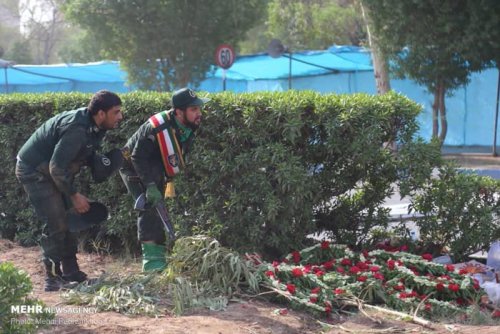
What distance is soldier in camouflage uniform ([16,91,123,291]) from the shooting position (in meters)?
5.81

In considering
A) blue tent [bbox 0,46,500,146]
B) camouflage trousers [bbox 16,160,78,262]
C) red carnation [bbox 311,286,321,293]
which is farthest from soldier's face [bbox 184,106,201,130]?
blue tent [bbox 0,46,500,146]

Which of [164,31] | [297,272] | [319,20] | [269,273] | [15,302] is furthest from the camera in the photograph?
[319,20]

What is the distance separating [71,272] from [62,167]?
3.26 feet

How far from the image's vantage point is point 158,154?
6340mm

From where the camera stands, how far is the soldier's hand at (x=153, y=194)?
611 cm

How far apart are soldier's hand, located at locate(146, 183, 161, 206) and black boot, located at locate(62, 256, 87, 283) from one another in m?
0.83

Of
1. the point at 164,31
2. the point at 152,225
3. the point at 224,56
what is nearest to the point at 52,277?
the point at 152,225

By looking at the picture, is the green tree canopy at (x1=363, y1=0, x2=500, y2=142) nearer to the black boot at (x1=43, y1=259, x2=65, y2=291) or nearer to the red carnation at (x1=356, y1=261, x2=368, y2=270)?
the red carnation at (x1=356, y1=261, x2=368, y2=270)

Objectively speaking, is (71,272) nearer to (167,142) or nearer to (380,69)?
(167,142)

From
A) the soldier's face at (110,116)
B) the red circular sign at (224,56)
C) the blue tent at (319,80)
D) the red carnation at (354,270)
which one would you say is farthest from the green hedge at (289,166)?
the blue tent at (319,80)

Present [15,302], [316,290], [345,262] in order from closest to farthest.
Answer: [15,302], [316,290], [345,262]

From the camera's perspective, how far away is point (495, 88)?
20.6 meters

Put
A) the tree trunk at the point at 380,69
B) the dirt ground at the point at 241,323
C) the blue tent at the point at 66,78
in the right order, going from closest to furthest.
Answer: the dirt ground at the point at 241,323 < the tree trunk at the point at 380,69 < the blue tent at the point at 66,78

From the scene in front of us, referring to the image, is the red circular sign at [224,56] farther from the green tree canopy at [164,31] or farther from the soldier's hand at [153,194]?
the soldier's hand at [153,194]
